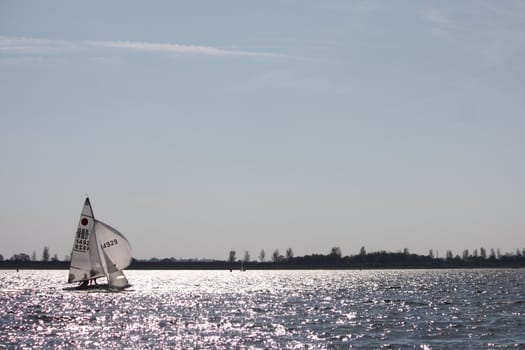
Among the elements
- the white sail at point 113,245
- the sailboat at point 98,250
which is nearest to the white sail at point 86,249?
the sailboat at point 98,250

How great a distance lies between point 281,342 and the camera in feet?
167

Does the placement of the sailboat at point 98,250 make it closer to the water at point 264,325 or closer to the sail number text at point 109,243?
the sail number text at point 109,243

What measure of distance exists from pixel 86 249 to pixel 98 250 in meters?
1.91

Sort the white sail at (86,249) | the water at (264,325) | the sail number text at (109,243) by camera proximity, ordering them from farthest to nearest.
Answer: the white sail at (86,249)
the sail number text at (109,243)
the water at (264,325)

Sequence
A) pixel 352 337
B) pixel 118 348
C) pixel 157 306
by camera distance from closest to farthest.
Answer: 1. pixel 118 348
2. pixel 352 337
3. pixel 157 306

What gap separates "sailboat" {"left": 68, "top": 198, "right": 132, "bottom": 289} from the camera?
105 m

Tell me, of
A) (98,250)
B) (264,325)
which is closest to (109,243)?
(98,250)

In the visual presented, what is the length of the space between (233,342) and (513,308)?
4070cm

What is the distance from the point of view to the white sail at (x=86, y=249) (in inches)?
4183

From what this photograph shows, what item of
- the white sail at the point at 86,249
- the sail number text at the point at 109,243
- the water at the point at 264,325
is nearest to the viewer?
the water at the point at 264,325

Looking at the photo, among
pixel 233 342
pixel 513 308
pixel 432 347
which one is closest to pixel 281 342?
pixel 233 342

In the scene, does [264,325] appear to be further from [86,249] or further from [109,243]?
[86,249]

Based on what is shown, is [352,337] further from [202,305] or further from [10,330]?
[202,305]

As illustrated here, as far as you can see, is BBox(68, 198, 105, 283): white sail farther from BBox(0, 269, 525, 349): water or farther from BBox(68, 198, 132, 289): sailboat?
BBox(0, 269, 525, 349): water
